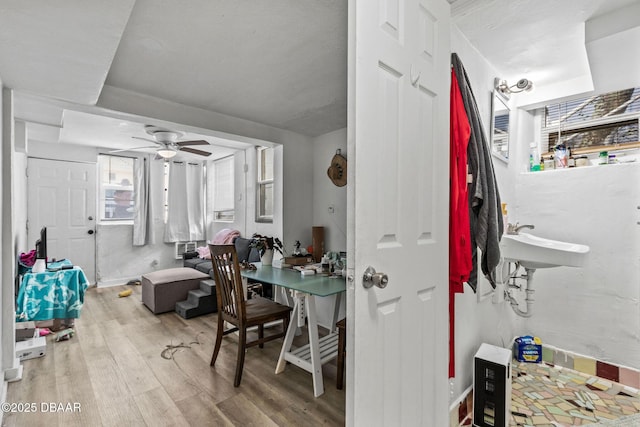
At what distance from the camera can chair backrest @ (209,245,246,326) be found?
2250 millimetres

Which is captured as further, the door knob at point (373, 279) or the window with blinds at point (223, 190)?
the window with blinds at point (223, 190)

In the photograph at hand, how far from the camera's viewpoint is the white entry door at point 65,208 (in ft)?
14.3

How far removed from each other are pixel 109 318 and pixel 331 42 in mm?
3721

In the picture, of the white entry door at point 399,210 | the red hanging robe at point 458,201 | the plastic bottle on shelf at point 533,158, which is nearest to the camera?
the white entry door at point 399,210

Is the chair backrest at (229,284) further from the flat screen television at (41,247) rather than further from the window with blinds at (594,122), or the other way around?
the window with blinds at (594,122)

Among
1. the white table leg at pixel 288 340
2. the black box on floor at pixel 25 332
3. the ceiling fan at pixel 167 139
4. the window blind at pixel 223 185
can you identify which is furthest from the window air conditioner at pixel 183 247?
the white table leg at pixel 288 340

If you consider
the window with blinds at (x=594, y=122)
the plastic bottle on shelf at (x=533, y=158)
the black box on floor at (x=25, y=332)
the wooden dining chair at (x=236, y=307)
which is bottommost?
the black box on floor at (x=25, y=332)

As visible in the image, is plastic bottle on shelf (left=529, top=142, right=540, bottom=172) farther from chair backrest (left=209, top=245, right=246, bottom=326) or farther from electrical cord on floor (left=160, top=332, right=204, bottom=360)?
electrical cord on floor (left=160, top=332, right=204, bottom=360)

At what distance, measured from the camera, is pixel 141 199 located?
5.16 m

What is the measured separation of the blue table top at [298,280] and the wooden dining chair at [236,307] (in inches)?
8.0

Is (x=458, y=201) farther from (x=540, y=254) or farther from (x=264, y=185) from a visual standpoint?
(x=264, y=185)

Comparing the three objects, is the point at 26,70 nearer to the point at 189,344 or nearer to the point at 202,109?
the point at 202,109

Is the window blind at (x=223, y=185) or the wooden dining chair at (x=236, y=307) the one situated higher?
the window blind at (x=223, y=185)

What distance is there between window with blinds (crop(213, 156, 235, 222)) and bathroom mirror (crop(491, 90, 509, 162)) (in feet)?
13.5
